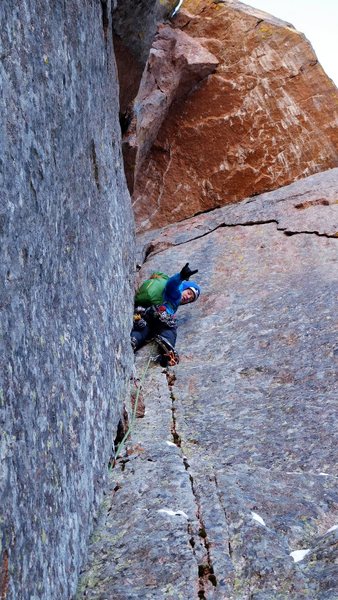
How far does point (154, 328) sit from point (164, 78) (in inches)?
310

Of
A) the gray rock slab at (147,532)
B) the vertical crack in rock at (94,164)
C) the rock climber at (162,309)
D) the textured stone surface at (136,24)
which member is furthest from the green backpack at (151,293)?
the gray rock slab at (147,532)

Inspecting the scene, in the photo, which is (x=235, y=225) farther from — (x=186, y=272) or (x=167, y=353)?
(x=167, y=353)

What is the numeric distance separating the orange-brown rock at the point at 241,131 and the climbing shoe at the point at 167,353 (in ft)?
21.7

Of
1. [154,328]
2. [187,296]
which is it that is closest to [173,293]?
[187,296]

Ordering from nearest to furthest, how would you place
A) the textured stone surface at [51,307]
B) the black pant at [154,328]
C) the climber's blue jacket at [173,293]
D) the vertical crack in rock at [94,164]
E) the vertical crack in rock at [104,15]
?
the textured stone surface at [51,307]
the vertical crack in rock at [94,164]
the vertical crack in rock at [104,15]
the black pant at [154,328]
the climber's blue jacket at [173,293]

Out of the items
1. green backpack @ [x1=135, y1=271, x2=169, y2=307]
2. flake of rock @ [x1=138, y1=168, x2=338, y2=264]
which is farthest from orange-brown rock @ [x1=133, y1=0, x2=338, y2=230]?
green backpack @ [x1=135, y1=271, x2=169, y2=307]

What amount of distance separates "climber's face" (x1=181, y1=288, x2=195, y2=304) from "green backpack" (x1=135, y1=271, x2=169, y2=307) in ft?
1.20

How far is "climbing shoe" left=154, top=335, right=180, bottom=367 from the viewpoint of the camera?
9039mm

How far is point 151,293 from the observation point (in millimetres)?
10711

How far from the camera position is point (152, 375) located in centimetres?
872

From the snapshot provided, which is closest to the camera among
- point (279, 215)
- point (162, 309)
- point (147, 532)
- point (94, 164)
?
point (147, 532)

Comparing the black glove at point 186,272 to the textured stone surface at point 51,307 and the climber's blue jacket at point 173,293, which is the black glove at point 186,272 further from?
the textured stone surface at point 51,307

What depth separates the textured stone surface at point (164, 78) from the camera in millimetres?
14495

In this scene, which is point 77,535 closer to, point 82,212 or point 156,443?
point 156,443
